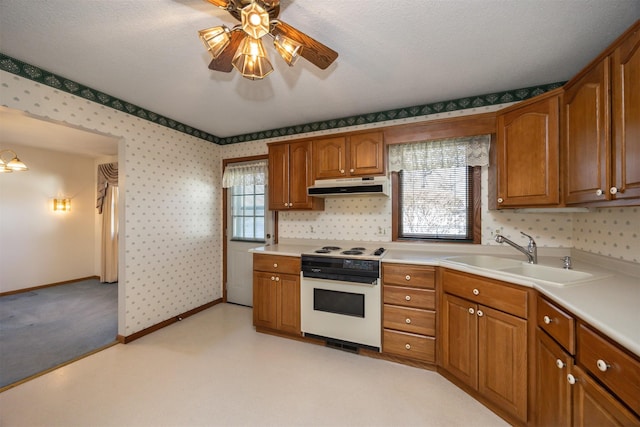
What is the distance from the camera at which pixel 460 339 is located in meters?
1.91

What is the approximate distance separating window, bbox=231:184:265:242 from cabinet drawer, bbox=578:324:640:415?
3264 millimetres

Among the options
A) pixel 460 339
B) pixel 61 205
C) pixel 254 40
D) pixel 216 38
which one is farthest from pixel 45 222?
pixel 460 339

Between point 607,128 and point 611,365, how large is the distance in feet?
3.85

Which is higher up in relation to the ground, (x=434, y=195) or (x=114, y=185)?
(x=114, y=185)

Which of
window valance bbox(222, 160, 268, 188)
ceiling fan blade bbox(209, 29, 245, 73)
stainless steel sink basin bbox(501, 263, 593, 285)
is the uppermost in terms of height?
ceiling fan blade bbox(209, 29, 245, 73)

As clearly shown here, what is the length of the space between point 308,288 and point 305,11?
2.29 meters

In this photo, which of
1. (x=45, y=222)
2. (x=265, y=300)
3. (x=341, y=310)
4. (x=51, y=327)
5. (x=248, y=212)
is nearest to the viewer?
(x=341, y=310)

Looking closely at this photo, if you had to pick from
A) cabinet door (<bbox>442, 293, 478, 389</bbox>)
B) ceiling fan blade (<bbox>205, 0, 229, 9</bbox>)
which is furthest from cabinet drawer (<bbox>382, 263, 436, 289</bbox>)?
ceiling fan blade (<bbox>205, 0, 229, 9</bbox>)

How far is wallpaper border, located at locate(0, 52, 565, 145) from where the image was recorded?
2.00 meters

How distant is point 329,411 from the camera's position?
5.65 feet

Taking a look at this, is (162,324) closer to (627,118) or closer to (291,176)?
(291,176)

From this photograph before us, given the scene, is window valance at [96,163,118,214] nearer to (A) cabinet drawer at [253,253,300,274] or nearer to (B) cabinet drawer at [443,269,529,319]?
(A) cabinet drawer at [253,253,300,274]

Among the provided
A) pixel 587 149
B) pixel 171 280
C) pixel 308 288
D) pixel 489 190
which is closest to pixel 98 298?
pixel 171 280

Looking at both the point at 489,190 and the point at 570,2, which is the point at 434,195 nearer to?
the point at 489,190
